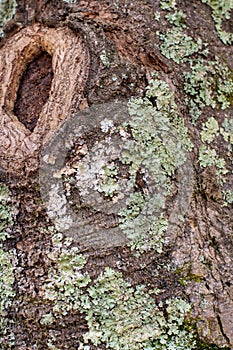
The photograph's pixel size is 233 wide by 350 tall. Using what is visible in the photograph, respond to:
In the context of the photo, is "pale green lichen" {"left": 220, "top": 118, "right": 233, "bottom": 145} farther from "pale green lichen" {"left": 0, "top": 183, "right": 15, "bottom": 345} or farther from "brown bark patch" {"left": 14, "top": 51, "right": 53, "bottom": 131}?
"pale green lichen" {"left": 0, "top": 183, "right": 15, "bottom": 345}

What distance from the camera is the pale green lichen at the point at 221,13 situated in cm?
172

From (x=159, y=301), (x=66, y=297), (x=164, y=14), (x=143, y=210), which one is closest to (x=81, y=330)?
(x=66, y=297)

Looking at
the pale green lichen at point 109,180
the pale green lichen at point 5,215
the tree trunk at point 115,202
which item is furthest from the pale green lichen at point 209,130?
the pale green lichen at point 5,215

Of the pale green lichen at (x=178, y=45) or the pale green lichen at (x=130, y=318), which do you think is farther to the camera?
the pale green lichen at (x=178, y=45)

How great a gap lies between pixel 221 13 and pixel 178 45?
26 cm

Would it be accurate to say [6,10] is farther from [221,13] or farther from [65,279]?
[65,279]

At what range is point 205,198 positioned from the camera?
4.84 ft

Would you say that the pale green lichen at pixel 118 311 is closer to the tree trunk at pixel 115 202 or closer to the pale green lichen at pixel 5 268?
the tree trunk at pixel 115 202

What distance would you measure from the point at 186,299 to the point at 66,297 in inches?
13.3

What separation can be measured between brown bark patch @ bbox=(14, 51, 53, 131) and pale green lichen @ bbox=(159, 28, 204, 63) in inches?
15.3

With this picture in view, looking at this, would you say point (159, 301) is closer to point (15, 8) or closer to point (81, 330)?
point (81, 330)

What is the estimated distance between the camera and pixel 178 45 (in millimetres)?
1620

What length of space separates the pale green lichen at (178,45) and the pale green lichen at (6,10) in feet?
1.86

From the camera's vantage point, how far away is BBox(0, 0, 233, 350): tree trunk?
136 centimetres
